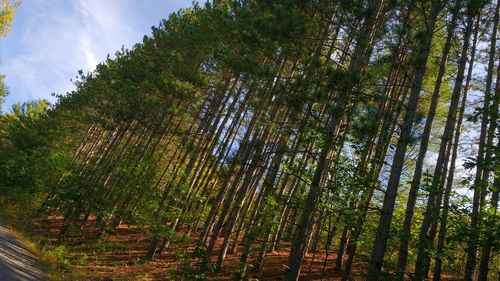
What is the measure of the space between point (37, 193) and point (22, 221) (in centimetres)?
246

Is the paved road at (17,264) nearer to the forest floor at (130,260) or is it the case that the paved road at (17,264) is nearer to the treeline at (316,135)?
the forest floor at (130,260)

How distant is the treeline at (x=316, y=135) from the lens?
→ 6.74m

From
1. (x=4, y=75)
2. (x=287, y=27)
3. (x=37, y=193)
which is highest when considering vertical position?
(x=4, y=75)

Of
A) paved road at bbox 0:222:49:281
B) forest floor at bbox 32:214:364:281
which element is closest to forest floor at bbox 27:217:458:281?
forest floor at bbox 32:214:364:281

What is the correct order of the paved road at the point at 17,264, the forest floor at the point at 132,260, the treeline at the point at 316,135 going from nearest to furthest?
the treeline at the point at 316,135
the paved road at the point at 17,264
the forest floor at the point at 132,260

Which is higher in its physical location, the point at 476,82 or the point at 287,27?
the point at 476,82

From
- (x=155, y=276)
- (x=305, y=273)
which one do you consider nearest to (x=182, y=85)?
(x=155, y=276)

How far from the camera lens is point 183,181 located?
1302 cm

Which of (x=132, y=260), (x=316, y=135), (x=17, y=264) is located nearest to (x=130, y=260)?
(x=132, y=260)

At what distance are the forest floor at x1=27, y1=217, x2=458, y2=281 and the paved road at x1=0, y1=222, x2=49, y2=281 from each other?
1.09 m

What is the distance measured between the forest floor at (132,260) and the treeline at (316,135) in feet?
1.68

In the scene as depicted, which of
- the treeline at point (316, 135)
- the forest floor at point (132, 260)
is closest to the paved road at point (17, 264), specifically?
the forest floor at point (132, 260)

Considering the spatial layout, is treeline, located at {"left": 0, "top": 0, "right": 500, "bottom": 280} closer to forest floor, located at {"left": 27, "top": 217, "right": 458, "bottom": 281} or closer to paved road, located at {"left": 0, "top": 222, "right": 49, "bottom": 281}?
forest floor, located at {"left": 27, "top": 217, "right": 458, "bottom": 281}

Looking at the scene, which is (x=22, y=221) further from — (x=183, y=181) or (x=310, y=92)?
(x=310, y=92)
